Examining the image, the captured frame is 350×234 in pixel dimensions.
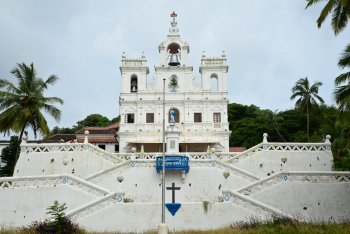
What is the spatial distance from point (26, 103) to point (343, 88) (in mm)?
22322

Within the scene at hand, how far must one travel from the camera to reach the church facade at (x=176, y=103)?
39.9 metres

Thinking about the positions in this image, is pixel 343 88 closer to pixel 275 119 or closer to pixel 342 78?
pixel 342 78

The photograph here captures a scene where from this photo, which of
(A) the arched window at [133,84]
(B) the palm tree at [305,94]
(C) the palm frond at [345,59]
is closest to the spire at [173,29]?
(A) the arched window at [133,84]

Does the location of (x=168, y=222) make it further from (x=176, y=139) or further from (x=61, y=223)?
(x=176, y=139)

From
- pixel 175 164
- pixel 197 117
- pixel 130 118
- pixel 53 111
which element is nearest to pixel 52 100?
pixel 53 111

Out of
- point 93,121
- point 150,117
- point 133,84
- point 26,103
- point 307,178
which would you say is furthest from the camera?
point 93,121

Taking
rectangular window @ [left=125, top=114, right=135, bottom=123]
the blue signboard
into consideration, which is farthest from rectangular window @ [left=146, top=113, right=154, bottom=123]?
the blue signboard

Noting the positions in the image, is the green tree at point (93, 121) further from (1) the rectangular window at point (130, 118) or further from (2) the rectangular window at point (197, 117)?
(2) the rectangular window at point (197, 117)

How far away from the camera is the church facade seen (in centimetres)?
3988

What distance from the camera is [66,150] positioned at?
94.3 feet

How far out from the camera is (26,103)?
99.6ft

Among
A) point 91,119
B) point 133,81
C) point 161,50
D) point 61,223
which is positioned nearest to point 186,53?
point 161,50

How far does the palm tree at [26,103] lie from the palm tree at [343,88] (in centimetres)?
2079

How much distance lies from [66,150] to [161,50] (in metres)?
18.7
